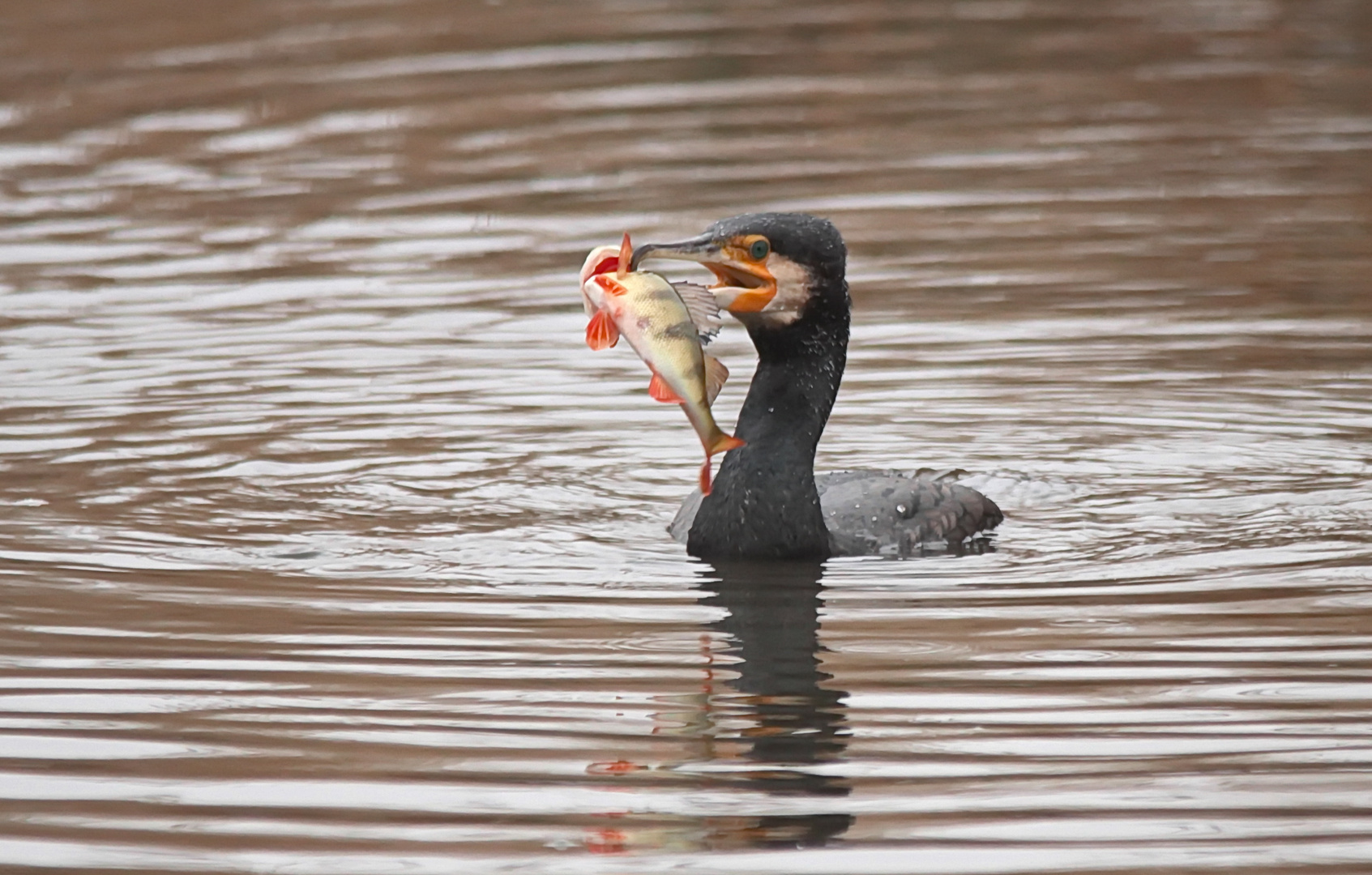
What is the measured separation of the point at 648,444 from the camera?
10859 millimetres

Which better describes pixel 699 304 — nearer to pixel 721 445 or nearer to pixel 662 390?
pixel 662 390

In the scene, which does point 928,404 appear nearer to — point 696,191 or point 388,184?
point 696,191

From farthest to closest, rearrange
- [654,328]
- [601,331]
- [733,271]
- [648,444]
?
1. [648,444]
2. [733,271]
3. [601,331]
4. [654,328]

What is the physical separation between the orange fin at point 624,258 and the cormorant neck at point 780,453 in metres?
1.20

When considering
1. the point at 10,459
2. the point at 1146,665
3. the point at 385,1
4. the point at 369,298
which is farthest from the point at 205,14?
the point at 1146,665

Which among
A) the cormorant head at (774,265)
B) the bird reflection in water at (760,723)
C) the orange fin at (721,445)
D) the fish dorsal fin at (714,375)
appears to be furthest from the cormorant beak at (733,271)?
the bird reflection in water at (760,723)

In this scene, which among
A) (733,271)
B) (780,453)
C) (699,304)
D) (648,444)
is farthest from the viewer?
(648,444)

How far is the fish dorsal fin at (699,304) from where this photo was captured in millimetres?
7945

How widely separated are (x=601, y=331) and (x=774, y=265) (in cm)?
108

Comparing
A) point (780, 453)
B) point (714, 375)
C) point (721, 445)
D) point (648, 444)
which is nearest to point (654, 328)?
point (721, 445)

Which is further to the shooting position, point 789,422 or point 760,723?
point 789,422

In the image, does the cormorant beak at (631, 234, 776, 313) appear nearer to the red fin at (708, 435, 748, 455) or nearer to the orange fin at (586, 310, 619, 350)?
the orange fin at (586, 310, 619, 350)

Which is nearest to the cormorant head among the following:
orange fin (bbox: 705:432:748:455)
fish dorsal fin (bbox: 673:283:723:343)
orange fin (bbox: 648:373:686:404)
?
fish dorsal fin (bbox: 673:283:723:343)

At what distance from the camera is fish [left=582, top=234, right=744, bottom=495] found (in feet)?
24.6
